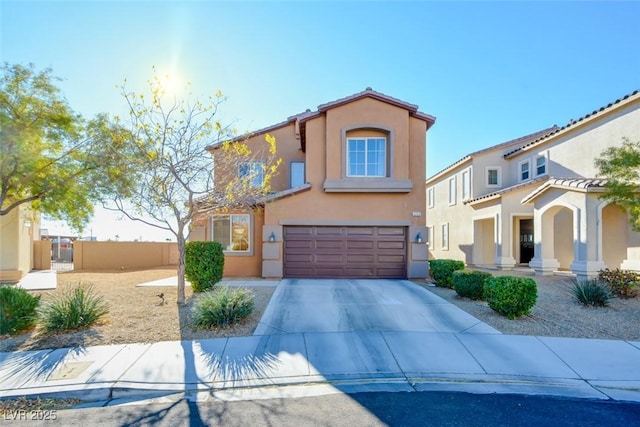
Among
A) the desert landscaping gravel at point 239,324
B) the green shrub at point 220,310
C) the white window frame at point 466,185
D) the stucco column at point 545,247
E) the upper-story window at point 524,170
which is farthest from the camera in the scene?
the white window frame at point 466,185

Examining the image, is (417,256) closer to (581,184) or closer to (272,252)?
(272,252)

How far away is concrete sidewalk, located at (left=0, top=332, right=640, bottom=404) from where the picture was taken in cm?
535

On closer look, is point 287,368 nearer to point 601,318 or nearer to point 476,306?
point 476,306

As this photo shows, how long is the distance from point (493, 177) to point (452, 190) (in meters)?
3.79

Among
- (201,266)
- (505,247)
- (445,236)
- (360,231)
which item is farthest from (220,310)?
(445,236)

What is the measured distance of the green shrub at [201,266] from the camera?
37.7 ft

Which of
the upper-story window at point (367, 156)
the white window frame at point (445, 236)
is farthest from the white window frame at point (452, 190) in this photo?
Answer: the upper-story window at point (367, 156)

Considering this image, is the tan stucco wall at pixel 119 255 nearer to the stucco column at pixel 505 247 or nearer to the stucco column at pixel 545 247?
the stucco column at pixel 505 247

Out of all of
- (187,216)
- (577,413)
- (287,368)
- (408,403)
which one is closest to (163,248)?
(187,216)

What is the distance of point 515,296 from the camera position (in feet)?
27.1

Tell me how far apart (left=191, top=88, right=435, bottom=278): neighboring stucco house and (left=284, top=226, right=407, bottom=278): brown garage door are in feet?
0.13

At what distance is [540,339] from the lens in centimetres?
720

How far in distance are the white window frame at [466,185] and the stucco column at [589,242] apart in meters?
9.10

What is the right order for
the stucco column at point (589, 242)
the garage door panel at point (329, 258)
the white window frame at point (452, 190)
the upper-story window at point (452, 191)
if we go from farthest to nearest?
the upper-story window at point (452, 191), the white window frame at point (452, 190), the garage door panel at point (329, 258), the stucco column at point (589, 242)
